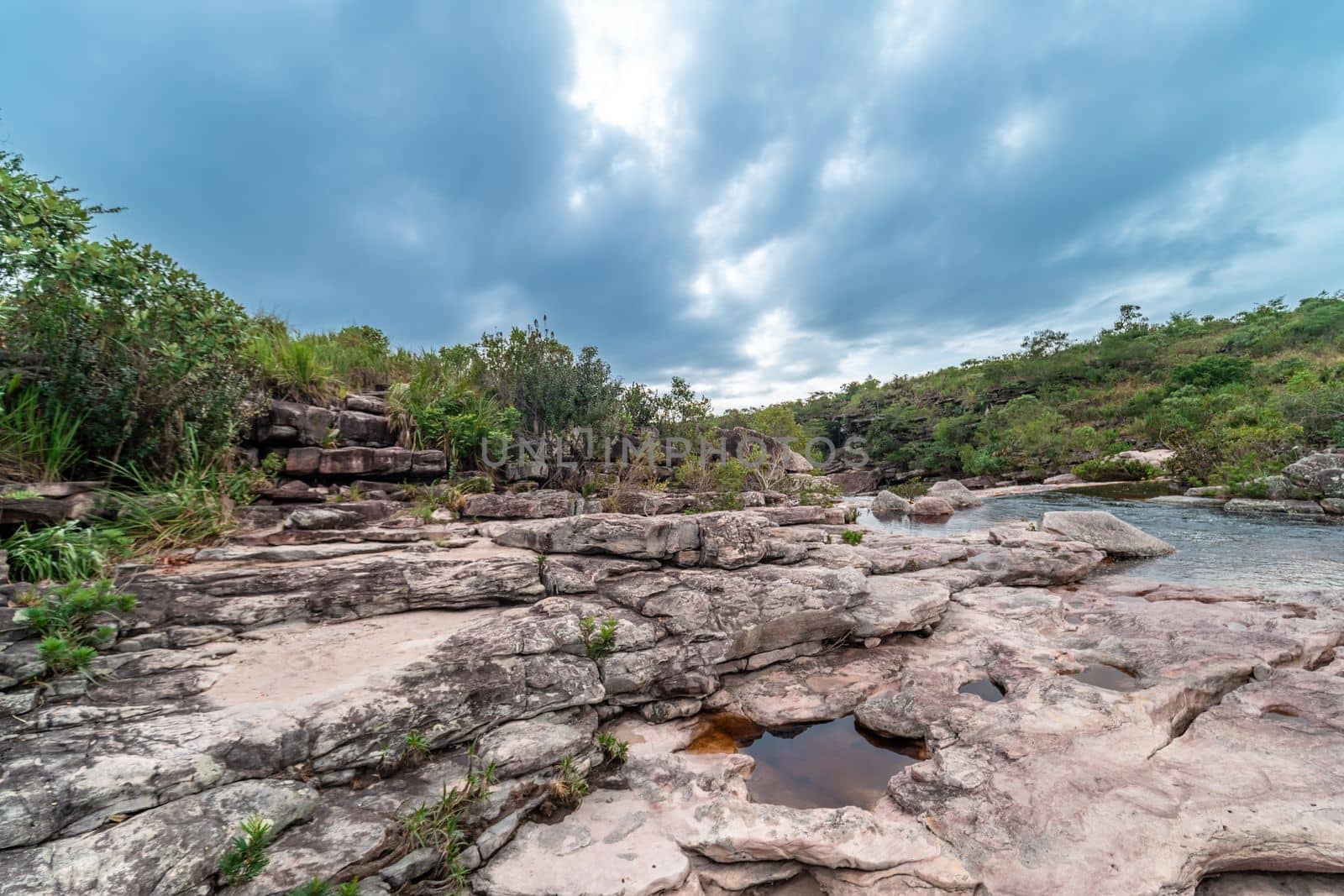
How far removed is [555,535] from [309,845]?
3509mm

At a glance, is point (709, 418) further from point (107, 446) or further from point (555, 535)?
point (107, 446)

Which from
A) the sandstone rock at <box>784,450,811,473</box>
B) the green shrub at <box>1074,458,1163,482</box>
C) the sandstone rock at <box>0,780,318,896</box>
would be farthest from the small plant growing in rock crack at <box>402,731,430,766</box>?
the green shrub at <box>1074,458,1163,482</box>

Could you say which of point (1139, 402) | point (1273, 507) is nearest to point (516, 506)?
point (1273, 507)

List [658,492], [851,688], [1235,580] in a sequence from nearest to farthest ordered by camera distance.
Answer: [851,688]
[1235,580]
[658,492]

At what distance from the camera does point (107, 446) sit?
537cm

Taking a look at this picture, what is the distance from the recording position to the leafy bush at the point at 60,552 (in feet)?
13.1

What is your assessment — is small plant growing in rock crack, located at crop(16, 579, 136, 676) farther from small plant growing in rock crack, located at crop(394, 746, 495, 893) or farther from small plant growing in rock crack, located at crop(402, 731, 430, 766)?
small plant growing in rock crack, located at crop(394, 746, 495, 893)

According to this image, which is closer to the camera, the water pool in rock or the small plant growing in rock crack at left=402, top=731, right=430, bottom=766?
the small plant growing in rock crack at left=402, top=731, right=430, bottom=766

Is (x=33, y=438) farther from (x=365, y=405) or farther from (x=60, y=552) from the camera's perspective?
(x=365, y=405)

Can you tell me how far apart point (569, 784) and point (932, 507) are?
59.1ft

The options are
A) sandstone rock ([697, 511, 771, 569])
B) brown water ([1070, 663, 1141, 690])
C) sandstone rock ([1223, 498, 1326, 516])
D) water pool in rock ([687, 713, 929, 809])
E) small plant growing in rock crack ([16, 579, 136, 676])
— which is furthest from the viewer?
sandstone rock ([1223, 498, 1326, 516])

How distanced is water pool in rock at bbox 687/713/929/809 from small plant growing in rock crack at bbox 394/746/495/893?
1832mm

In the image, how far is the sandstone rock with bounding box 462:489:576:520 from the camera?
764 centimetres

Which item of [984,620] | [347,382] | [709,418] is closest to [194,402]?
[347,382]
